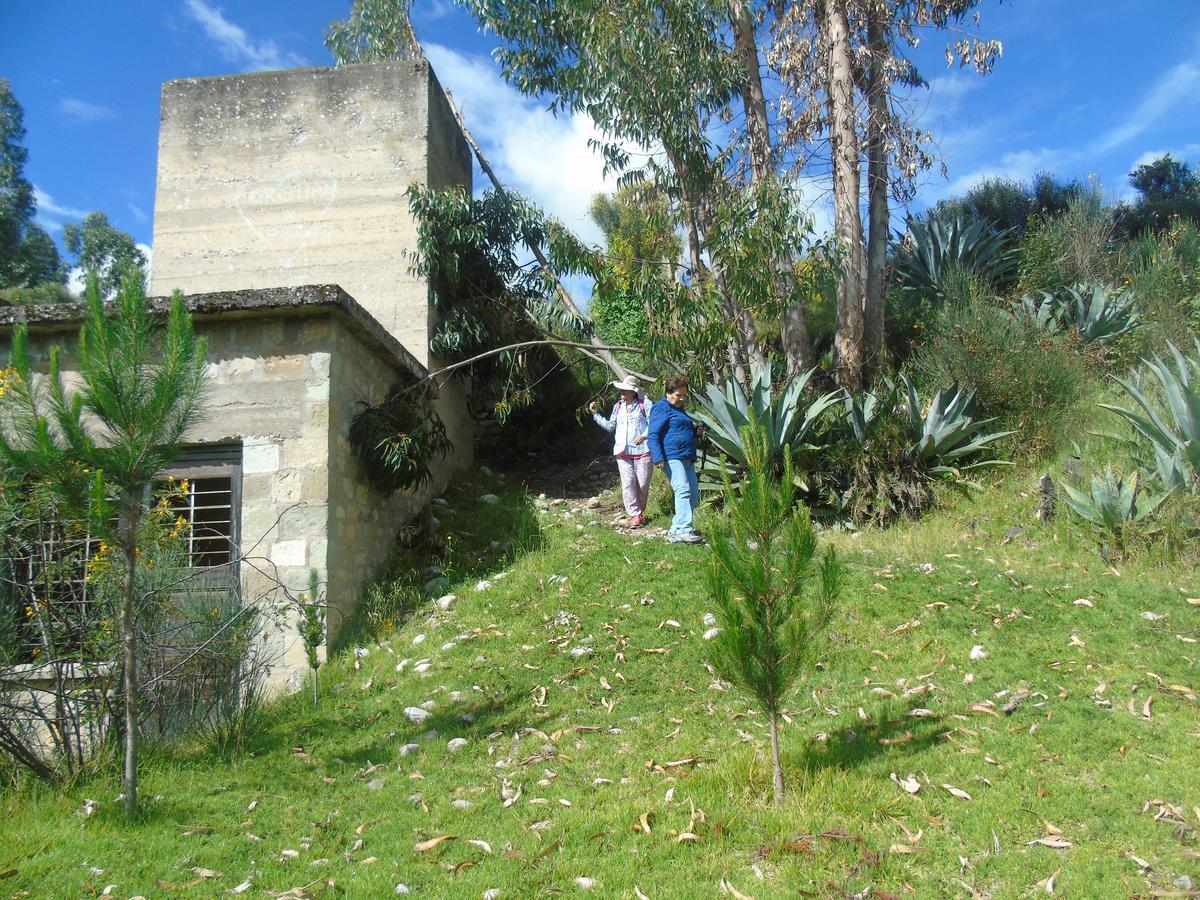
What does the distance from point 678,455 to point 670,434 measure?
229 mm

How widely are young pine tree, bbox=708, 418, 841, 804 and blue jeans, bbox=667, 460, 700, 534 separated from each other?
14.0 ft

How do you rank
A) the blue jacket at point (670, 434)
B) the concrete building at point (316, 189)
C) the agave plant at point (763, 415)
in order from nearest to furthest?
1. the blue jacket at point (670, 434)
2. the agave plant at point (763, 415)
3. the concrete building at point (316, 189)

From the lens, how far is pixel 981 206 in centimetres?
1836

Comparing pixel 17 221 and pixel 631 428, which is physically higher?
pixel 17 221

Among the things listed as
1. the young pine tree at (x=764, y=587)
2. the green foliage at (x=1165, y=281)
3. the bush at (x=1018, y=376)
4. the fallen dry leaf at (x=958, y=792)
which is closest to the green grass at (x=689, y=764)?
Answer: the fallen dry leaf at (x=958, y=792)

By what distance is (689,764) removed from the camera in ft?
16.3

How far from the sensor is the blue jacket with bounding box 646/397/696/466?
8.69 meters

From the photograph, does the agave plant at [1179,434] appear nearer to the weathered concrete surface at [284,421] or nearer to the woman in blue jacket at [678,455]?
the woman in blue jacket at [678,455]

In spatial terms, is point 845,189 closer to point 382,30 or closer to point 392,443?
point 392,443

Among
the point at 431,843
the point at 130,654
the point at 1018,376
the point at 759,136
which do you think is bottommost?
the point at 431,843

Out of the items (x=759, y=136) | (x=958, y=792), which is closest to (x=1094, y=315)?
(x=759, y=136)

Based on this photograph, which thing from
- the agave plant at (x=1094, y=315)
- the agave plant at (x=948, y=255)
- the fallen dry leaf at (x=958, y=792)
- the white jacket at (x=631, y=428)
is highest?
the agave plant at (x=948, y=255)

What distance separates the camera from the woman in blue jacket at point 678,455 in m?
8.69

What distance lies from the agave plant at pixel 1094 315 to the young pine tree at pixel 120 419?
11.2m
